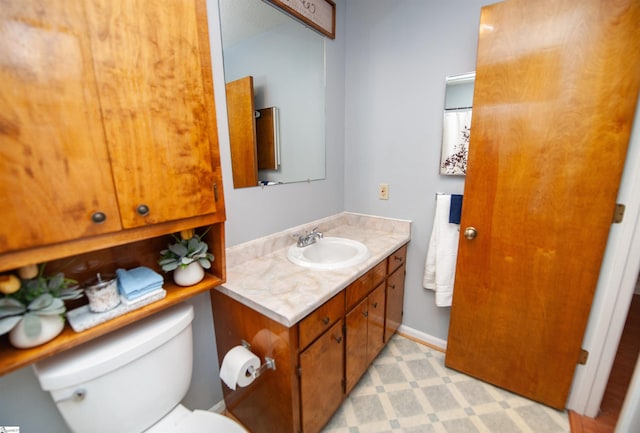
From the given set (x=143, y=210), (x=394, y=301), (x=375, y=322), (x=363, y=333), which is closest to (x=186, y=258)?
(x=143, y=210)

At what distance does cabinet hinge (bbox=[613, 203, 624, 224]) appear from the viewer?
114cm

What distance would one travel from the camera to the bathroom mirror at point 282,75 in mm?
1250

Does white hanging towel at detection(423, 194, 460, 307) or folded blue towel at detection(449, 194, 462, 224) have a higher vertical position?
folded blue towel at detection(449, 194, 462, 224)

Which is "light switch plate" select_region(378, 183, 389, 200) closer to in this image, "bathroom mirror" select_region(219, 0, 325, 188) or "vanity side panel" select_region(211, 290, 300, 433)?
"bathroom mirror" select_region(219, 0, 325, 188)

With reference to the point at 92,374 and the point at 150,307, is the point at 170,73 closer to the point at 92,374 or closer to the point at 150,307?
the point at 150,307

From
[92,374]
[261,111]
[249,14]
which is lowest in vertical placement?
[92,374]

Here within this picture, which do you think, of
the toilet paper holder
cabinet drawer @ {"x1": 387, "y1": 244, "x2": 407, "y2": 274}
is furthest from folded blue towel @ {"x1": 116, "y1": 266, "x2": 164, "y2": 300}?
cabinet drawer @ {"x1": 387, "y1": 244, "x2": 407, "y2": 274}

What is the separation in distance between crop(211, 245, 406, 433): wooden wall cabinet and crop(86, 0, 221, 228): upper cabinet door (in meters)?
0.55

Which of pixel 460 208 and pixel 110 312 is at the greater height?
pixel 460 208

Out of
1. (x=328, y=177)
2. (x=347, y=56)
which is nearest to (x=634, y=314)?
(x=328, y=177)

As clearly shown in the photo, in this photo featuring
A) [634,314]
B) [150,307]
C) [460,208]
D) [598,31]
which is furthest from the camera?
[634,314]

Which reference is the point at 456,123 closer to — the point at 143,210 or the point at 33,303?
the point at 143,210

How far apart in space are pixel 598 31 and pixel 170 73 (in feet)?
5.24

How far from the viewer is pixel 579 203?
1.17 meters
